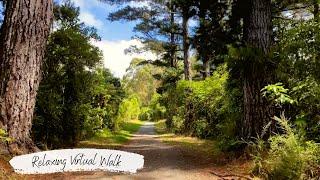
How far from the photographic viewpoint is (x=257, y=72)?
10.5 meters

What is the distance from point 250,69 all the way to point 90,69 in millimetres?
7124

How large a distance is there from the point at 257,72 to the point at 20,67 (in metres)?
5.68

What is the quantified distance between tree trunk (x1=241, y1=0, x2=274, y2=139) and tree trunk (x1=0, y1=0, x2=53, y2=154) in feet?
16.7

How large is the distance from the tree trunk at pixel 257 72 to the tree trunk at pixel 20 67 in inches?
200

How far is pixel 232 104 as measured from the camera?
14.5 m

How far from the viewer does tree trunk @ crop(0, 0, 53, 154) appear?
8438 mm

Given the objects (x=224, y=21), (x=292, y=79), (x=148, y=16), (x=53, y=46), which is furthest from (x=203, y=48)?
(x=148, y=16)

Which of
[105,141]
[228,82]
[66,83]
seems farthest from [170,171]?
[105,141]

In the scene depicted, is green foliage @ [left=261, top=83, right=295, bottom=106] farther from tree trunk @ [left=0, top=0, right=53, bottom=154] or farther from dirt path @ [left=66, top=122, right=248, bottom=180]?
tree trunk @ [left=0, top=0, right=53, bottom=154]

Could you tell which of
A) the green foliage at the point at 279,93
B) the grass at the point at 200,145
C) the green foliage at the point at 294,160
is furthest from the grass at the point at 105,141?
the green foliage at the point at 294,160

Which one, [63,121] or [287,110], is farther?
[63,121]

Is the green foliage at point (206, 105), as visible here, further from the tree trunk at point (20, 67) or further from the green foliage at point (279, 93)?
the tree trunk at point (20, 67)

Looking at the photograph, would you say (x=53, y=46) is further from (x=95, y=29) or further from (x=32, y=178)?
(x=32, y=178)

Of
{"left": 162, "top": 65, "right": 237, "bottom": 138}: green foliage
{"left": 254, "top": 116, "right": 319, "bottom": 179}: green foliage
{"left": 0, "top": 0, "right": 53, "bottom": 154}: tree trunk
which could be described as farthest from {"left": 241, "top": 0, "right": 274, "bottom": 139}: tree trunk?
{"left": 0, "top": 0, "right": 53, "bottom": 154}: tree trunk
